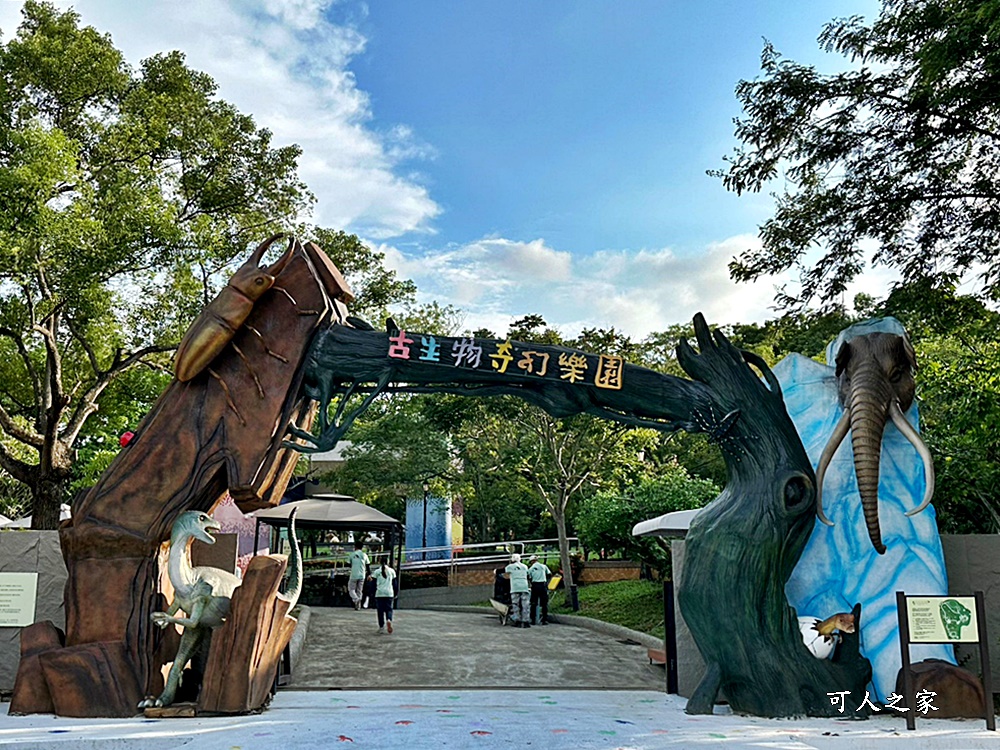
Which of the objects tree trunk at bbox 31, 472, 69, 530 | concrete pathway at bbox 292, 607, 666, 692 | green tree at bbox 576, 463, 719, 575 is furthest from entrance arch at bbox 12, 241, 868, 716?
green tree at bbox 576, 463, 719, 575

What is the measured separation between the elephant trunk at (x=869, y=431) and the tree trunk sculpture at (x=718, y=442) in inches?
18.2

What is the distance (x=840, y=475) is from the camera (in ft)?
25.3

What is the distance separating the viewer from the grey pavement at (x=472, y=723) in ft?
17.8

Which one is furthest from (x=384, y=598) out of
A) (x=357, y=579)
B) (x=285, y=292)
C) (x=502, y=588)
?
(x=285, y=292)

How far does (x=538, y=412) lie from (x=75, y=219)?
1043cm

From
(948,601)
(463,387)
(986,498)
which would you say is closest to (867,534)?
(948,601)

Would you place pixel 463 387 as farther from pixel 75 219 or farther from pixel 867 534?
pixel 75 219

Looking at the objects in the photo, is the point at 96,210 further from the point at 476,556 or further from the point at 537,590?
the point at 476,556

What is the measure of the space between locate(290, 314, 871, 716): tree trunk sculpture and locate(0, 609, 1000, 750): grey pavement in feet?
1.18

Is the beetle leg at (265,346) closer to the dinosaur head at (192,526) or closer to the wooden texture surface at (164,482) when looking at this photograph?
the wooden texture surface at (164,482)

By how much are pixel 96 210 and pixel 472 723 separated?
10741 mm

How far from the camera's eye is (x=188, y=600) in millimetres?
6605

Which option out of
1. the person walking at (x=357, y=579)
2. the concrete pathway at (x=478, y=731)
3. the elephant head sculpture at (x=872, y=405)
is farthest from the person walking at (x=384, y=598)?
the elephant head sculpture at (x=872, y=405)

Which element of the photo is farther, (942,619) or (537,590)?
(537,590)
